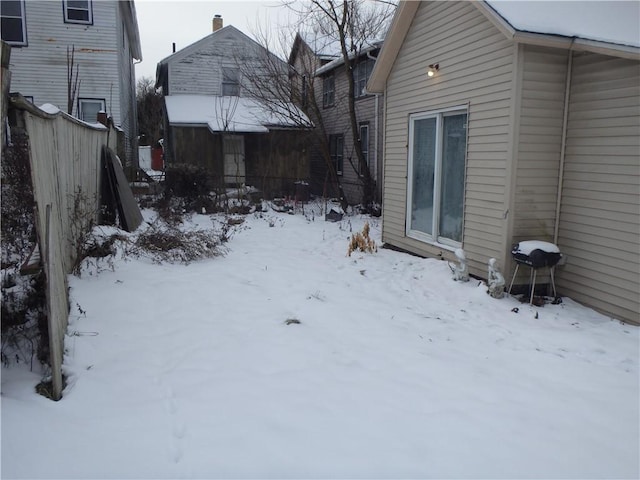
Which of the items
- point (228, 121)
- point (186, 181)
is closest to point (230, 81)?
point (228, 121)

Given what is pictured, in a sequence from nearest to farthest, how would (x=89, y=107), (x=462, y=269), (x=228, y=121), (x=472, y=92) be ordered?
(x=462, y=269) < (x=472, y=92) < (x=89, y=107) < (x=228, y=121)

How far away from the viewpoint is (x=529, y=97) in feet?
18.9

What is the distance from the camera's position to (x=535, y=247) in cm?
559

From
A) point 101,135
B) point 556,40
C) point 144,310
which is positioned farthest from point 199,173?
point 556,40

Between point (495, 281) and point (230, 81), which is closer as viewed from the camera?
point (495, 281)

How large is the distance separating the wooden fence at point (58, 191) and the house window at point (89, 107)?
9.81 meters

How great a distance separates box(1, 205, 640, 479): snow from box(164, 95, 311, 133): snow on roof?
11.6 m

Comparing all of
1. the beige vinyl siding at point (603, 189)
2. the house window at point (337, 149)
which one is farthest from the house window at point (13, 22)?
the beige vinyl siding at point (603, 189)

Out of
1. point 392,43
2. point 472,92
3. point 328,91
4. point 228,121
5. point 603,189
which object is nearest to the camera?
point 603,189

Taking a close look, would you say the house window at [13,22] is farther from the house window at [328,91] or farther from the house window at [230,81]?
the house window at [328,91]

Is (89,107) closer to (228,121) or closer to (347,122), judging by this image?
(228,121)

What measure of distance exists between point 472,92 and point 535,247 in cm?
232

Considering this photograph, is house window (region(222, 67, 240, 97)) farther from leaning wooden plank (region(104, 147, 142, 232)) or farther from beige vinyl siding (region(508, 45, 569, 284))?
beige vinyl siding (region(508, 45, 569, 284))

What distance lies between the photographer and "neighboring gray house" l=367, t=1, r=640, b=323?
525 centimetres
